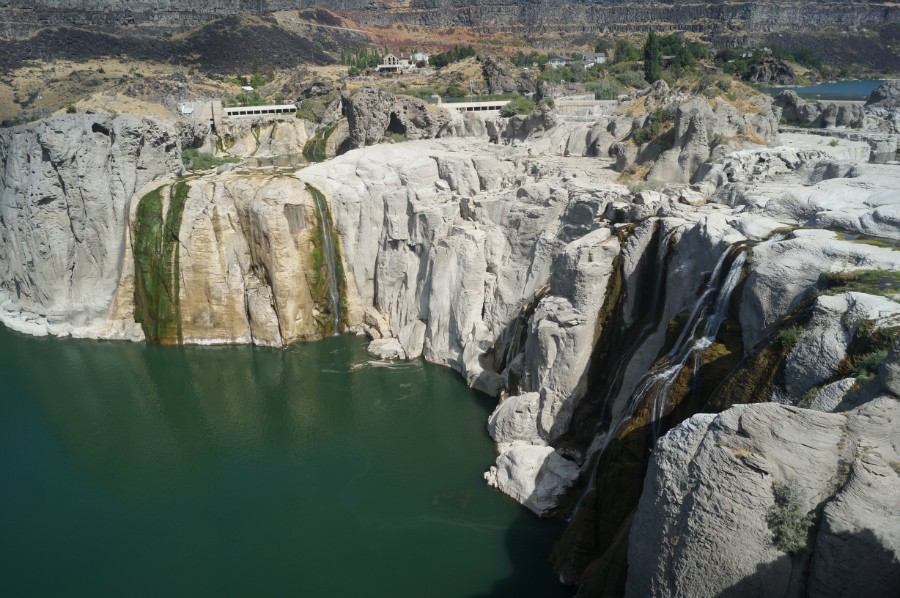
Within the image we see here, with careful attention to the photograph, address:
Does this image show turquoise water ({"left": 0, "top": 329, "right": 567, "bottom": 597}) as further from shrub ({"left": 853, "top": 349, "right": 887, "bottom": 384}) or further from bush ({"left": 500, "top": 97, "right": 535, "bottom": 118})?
bush ({"left": 500, "top": 97, "right": 535, "bottom": 118})

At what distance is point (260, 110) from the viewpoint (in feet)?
174

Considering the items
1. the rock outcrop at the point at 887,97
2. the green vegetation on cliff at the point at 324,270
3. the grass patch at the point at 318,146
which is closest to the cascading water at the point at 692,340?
the green vegetation on cliff at the point at 324,270

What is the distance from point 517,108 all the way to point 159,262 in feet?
77.5

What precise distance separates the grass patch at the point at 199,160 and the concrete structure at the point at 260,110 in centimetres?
1591

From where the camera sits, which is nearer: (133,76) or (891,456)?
(891,456)

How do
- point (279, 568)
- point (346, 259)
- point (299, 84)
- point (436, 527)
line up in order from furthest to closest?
point (299, 84) → point (346, 259) → point (436, 527) → point (279, 568)

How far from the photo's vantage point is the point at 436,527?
668 inches

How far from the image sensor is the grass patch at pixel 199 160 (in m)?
34.0

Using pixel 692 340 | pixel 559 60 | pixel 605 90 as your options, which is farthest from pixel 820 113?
pixel 559 60

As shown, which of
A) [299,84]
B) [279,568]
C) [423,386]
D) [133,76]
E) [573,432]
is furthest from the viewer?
[133,76]

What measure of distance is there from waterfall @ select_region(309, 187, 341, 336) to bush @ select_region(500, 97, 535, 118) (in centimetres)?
1580

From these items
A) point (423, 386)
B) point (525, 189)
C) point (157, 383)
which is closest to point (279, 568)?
point (423, 386)

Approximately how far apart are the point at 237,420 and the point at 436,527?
907cm

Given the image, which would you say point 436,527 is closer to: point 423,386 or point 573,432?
point 573,432
